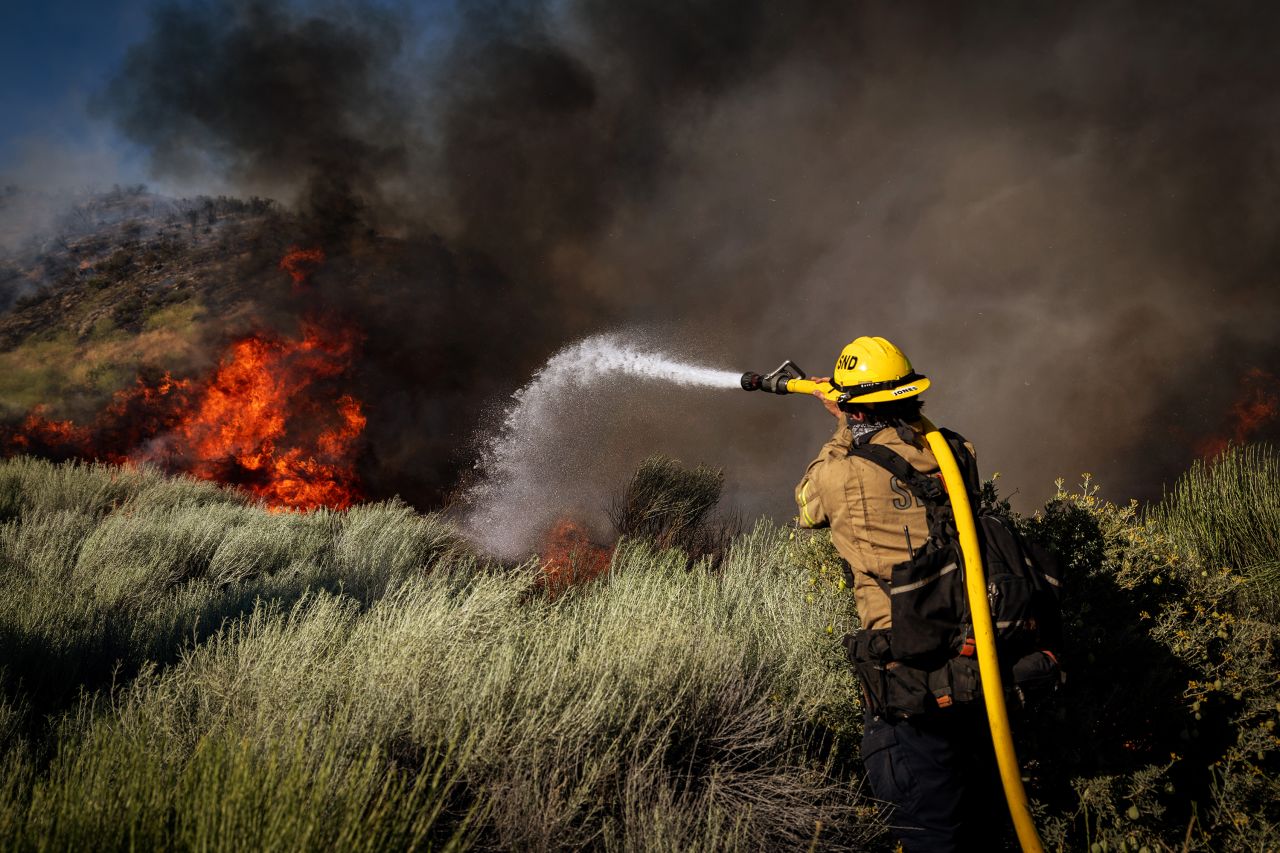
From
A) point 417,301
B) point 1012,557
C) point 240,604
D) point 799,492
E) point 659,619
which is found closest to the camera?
point 1012,557

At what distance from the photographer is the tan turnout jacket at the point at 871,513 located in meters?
2.28

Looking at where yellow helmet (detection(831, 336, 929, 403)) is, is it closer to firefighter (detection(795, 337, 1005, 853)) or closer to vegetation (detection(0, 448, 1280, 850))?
firefighter (detection(795, 337, 1005, 853))

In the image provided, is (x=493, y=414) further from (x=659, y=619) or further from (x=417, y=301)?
(x=659, y=619)

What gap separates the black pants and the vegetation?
9.4 inches

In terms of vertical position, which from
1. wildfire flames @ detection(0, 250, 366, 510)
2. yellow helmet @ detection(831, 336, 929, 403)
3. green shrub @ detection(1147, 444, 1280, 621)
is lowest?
yellow helmet @ detection(831, 336, 929, 403)

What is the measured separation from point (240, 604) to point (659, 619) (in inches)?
125

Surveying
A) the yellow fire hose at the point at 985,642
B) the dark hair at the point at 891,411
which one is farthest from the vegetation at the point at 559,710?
the dark hair at the point at 891,411

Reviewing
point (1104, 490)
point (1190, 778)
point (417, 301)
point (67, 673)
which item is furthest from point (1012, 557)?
point (1104, 490)

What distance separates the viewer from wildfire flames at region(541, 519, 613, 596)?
21.5 feet

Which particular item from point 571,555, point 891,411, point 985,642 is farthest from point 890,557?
point 571,555

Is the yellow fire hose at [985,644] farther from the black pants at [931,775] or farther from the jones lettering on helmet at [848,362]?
the jones lettering on helmet at [848,362]

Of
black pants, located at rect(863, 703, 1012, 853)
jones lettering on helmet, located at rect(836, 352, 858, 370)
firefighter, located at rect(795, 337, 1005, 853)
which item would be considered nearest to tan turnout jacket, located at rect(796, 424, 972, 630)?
firefighter, located at rect(795, 337, 1005, 853)

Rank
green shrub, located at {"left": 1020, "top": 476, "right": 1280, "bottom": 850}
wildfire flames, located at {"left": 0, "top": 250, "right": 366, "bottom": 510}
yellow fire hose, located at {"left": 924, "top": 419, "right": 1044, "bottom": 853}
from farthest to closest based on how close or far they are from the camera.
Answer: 1. wildfire flames, located at {"left": 0, "top": 250, "right": 366, "bottom": 510}
2. green shrub, located at {"left": 1020, "top": 476, "right": 1280, "bottom": 850}
3. yellow fire hose, located at {"left": 924, "top": 419, "right": 1044, "bottom": 853}

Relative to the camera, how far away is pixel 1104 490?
17797 mm
